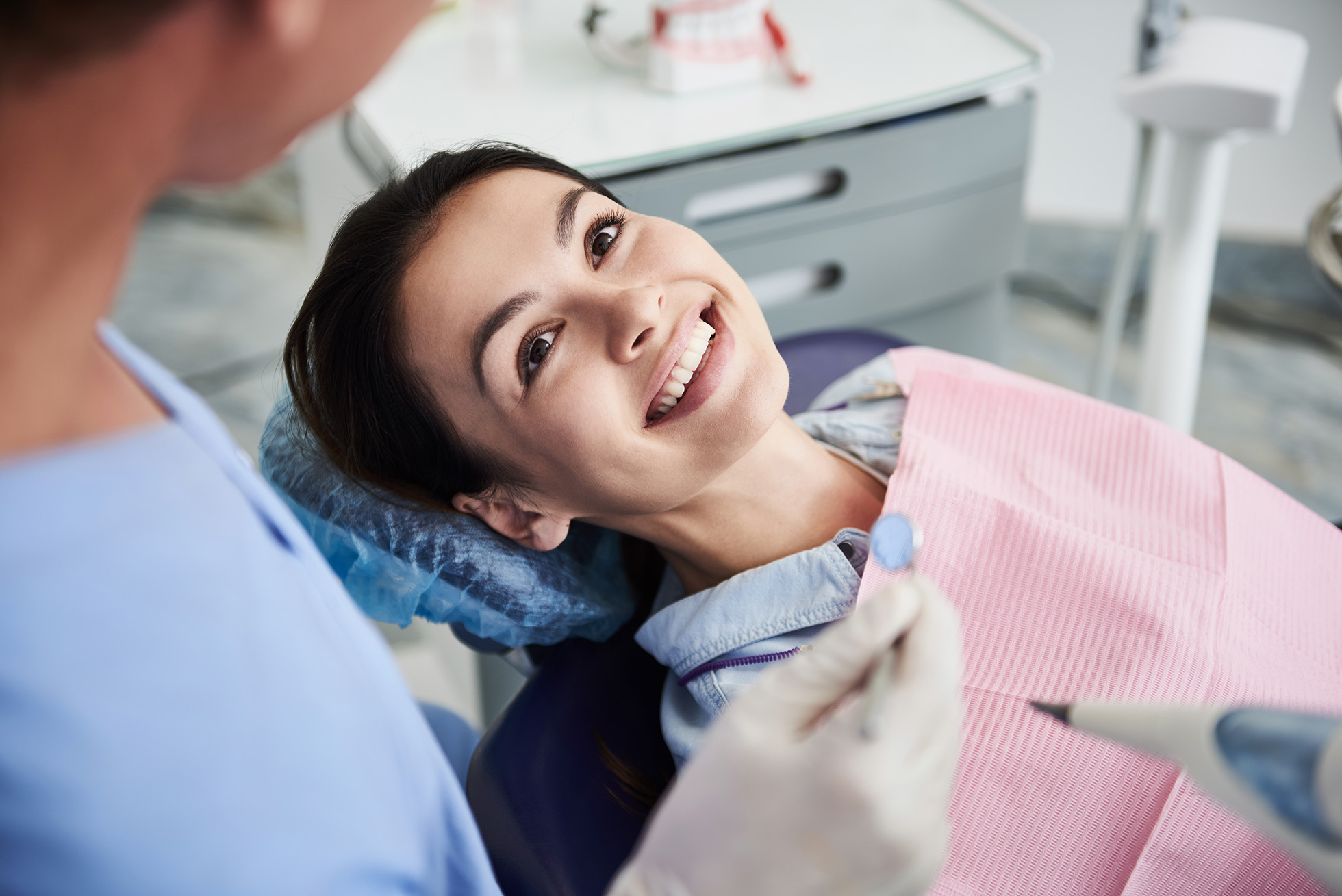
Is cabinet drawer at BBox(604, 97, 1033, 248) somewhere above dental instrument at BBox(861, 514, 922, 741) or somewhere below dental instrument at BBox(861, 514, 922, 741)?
above

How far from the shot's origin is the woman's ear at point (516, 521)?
96cm

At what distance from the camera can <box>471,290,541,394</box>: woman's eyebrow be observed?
860 millimetres

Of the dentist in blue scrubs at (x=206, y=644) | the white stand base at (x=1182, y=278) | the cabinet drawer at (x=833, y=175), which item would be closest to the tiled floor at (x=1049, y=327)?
the white stand base at (x=1182, y=278)

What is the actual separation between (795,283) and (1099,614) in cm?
73

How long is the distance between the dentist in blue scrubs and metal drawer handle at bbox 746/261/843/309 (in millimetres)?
932

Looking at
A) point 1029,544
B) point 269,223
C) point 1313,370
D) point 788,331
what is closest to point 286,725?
point 1029,544

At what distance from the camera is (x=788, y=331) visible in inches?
59.4

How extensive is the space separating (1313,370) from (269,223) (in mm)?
2388

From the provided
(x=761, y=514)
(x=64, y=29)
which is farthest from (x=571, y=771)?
(x=64, y=29)

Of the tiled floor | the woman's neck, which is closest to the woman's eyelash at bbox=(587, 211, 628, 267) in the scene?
the woman's neck

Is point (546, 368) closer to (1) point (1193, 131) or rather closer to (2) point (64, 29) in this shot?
(2) point (64, 29)

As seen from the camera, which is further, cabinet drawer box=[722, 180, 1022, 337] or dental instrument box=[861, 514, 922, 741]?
cabinet drawer box=[722, 180, 1022, 337]

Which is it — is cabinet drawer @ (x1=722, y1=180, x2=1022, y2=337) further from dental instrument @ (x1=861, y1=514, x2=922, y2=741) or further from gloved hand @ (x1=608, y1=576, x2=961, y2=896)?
gloved hand @ (x1=608, y1=576, x2=961, y2=896)

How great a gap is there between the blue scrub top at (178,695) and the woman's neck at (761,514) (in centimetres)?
47
